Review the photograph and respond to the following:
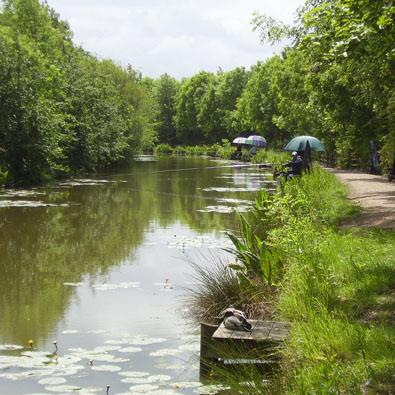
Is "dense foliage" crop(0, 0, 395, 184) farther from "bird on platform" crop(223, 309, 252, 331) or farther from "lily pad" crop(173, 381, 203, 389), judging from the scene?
"lily pad" crop(173, 381, 203, 389)

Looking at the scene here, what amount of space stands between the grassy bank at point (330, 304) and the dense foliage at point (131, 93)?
3165 mm

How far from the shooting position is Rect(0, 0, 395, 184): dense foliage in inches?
444

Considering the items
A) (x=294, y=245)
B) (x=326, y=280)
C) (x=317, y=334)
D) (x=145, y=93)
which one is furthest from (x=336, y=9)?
(x=145, y=93)

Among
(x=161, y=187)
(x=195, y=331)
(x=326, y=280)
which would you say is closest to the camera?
(x=326, y=280)

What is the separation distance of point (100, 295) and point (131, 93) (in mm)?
51859

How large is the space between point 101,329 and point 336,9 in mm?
6951

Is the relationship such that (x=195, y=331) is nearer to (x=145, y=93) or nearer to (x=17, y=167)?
(x=17, y=167)

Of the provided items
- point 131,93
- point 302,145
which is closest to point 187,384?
point 302,145

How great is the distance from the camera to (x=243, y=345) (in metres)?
6.12

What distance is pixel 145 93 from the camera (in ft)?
203

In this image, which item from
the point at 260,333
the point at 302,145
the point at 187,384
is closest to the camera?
the point at 187,384

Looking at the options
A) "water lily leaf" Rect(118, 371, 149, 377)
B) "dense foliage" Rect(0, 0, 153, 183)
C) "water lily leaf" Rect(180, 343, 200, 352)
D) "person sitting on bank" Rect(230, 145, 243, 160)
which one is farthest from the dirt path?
"person sitting on bank" Rect(230, 145, 243, 160)

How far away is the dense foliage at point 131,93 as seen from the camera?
444 inches

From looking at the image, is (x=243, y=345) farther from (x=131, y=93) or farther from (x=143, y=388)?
(x=131, y=93)
